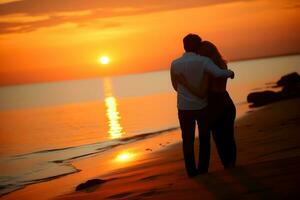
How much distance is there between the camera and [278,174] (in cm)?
550

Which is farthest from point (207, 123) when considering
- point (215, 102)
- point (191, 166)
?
point (191, 166)

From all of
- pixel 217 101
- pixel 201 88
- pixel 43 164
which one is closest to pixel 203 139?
pixel 217 101

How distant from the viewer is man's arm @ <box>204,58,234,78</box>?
5789mm

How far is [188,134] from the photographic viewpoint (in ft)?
20.7

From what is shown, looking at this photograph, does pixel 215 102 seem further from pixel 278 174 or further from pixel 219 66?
pixel 278 174

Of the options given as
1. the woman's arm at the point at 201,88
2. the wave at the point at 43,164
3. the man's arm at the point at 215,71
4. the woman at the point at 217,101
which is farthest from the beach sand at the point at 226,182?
the wave at the point at 43,164

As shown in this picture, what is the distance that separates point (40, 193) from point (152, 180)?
3.69 metres

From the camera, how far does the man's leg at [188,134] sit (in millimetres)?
6207

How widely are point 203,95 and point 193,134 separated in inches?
23.8

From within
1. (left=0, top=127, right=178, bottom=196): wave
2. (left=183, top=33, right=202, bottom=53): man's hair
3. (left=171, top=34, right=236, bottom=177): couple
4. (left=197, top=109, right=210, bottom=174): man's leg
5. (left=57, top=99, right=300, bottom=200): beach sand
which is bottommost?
(left=0, top=127, right=178, bottom=196): wave

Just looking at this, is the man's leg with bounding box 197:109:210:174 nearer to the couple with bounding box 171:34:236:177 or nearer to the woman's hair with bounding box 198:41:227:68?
the couple with bounding box 171:34:236:177

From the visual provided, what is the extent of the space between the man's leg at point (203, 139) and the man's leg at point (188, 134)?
A: 104 millimetres

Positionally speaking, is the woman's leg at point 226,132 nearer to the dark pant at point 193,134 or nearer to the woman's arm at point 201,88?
the dark pant at point 193,134

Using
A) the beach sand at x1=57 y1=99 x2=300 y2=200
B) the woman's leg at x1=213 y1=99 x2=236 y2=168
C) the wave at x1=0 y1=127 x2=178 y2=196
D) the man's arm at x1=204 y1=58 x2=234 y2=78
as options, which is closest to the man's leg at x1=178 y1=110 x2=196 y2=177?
the beach sand at x1=57 y1=99 x2=300 y2=200
